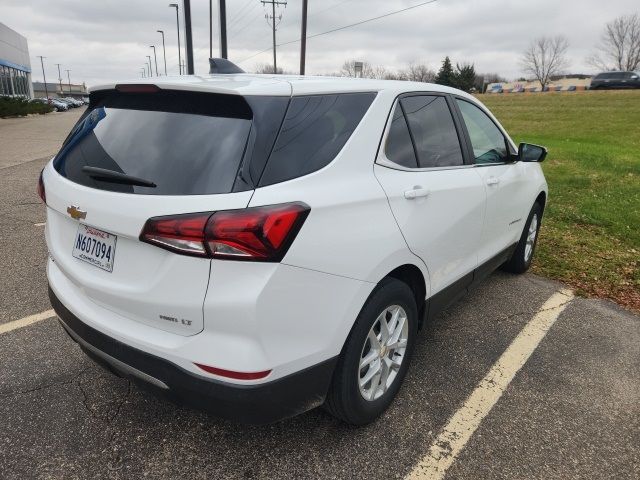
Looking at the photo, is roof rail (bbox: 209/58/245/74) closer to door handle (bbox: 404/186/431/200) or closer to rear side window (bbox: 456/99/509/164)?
door handle (bbox: 404/186/431/200)

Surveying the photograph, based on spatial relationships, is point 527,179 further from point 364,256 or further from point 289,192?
point 289,192

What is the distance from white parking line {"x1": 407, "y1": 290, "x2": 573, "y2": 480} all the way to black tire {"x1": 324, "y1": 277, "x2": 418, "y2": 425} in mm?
338

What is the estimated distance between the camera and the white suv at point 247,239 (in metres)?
1.87

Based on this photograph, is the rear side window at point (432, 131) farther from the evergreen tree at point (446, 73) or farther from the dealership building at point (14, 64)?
the evergreen tree at point (446, 73)

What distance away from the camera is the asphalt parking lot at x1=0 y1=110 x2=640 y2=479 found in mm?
2324

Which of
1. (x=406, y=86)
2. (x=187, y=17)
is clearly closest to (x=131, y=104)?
(x=406, y=86)

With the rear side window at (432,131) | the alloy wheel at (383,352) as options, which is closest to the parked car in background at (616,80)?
the rear side window at (432,131)

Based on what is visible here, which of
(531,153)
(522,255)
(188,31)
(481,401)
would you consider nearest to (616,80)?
(188,31)

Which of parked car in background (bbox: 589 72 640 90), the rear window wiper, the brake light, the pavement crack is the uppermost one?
parked car in background (bbox: 589 72 640 90)

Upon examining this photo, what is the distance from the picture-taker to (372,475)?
227 centimetres

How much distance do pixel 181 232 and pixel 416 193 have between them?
1.26 metres

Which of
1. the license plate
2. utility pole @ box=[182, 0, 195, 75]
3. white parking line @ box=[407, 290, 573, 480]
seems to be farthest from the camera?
utility pole @ box=[182, 0, 195, 75]

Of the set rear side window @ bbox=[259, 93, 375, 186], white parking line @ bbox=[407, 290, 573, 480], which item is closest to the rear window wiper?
rear side window @ bbox=[259, 93, 375, 186]

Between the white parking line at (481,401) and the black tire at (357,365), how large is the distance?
1.11 feet
